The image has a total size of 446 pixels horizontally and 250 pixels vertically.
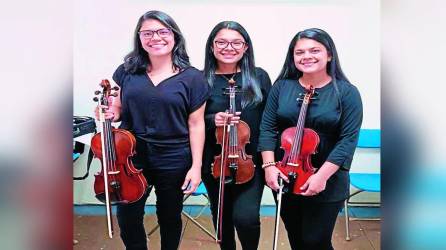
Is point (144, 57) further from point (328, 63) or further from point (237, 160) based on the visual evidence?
point (328, 63)

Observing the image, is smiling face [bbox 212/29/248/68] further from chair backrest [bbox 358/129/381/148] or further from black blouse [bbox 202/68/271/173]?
chair backrest [bbox 358/129/381/148]

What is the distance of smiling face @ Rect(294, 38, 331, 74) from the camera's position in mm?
1100

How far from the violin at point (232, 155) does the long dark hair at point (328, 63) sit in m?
0.18

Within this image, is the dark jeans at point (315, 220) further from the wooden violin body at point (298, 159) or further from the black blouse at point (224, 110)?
the black blouse at point (224, 110)

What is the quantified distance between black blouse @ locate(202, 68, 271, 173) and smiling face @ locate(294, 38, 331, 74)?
193 mm

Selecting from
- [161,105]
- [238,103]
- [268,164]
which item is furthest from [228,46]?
[268,164]

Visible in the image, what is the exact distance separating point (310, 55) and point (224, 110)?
0.33 meters

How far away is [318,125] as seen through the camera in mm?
1127

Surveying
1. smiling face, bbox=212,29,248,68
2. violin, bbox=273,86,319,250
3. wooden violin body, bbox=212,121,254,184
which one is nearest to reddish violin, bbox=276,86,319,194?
violin, bbox=273,86,319,250

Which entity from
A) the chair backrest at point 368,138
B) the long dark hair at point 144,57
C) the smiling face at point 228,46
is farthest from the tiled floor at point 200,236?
the smiling face at point 228,46

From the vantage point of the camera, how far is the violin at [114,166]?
111 cm

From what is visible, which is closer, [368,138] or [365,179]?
[368,138]
